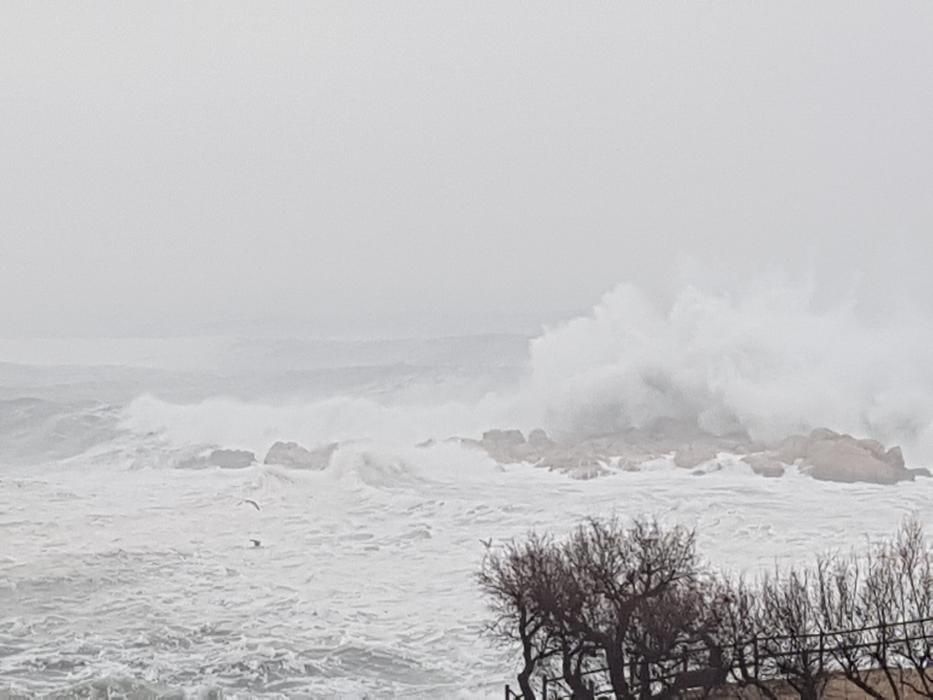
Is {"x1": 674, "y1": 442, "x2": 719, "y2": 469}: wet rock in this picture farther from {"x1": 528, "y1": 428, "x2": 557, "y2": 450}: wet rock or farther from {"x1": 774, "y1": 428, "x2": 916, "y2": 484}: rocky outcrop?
{"x1": 528, "y1": 428, "x2": 557, "y2": 450}: wet rock

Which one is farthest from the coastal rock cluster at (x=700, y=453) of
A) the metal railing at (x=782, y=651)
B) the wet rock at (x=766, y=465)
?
the metal railing at (x=782, y=651)

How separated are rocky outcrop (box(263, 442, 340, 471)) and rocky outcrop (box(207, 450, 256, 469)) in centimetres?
211

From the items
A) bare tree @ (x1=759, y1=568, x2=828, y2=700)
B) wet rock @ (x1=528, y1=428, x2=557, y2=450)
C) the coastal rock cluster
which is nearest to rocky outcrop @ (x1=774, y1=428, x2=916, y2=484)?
the coastal rock cluster

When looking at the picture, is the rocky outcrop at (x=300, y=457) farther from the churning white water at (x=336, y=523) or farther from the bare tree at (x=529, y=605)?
the bare tree at (x=529, y=605)

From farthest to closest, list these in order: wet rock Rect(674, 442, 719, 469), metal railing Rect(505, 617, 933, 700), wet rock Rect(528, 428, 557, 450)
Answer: wet rock Rect(528, 428, 557, 450), wet rock Rect(674, 442, 719, 469), metal railing Rect(505, 617, 933, 700)

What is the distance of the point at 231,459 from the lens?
52250 millimetres

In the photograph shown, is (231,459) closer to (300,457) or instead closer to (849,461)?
(300,457)

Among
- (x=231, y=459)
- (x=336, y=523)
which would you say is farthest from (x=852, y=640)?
(x=231, y=459)

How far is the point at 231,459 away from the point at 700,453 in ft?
69.4

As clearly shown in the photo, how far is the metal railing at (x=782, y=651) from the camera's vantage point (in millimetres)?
13789

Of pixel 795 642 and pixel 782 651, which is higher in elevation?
pixel 795 642

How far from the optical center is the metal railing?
13.8 m

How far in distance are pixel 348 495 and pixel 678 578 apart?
24993 mm

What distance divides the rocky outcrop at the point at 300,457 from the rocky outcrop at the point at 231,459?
2.11 metres
